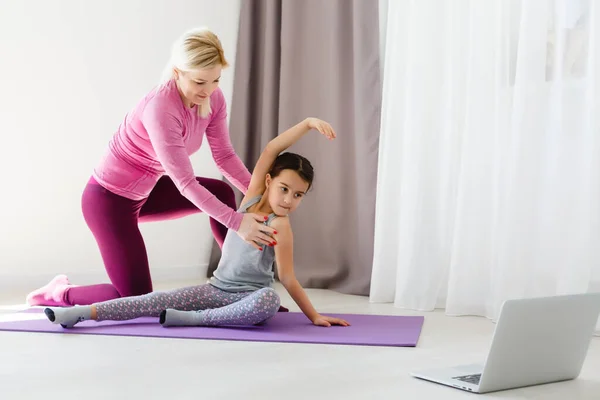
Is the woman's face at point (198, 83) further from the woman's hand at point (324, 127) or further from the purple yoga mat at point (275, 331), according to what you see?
the purple yoga mat at point (275, 331)

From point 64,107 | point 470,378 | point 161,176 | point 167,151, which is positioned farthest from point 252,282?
point 64,107

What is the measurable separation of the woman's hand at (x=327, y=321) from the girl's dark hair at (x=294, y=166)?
1.39 feet

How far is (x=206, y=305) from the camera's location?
8.38ft

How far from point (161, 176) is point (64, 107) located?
0.91 m

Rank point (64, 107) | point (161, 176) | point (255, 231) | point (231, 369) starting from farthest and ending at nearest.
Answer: point (64, 107) < point (161, 176) < point (255, 231) < point (231, 369)

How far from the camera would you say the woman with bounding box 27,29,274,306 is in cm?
258

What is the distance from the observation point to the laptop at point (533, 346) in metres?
1.64

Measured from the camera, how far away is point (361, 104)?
345cm

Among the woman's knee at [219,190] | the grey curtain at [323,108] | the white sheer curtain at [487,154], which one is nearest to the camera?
the white sheer curtain at [487,154]

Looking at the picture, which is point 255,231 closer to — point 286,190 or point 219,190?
point 286,190

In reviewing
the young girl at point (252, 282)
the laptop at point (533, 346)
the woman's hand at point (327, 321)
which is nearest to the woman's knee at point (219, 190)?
the young girl at point (252, 282)

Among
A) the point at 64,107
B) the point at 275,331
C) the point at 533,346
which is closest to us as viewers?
the point at 533,346

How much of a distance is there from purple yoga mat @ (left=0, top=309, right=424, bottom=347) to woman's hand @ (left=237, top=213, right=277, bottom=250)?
10.5 inches

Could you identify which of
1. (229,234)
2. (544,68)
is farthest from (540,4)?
(229,234)
